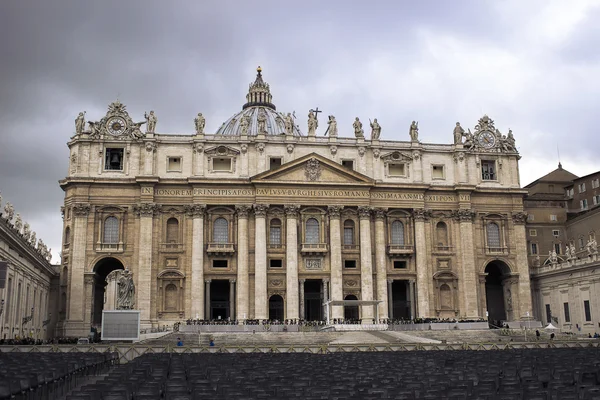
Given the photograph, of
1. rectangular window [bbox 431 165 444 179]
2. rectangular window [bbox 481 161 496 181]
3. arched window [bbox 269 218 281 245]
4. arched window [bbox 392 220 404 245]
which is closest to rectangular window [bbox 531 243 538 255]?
rectangular window [bbox 481 161 496 181]

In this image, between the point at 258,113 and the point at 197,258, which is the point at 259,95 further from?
the point at 197,258

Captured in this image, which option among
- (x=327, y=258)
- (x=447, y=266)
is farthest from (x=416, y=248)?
(x=327, y=258)

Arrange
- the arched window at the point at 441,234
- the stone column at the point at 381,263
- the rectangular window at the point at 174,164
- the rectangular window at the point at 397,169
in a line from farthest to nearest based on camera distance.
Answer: the rectangular window at the point at 397,169 → the arched window at the point at 441,234 → the rectangular window at the point at 174,164 → the stone column at the point at 381,263

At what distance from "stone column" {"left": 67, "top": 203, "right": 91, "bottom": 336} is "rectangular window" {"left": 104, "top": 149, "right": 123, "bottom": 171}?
541 cm

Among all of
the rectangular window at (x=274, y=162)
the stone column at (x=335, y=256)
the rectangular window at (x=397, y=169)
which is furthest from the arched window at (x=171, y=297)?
the rectangular window at (x=397, y=169)

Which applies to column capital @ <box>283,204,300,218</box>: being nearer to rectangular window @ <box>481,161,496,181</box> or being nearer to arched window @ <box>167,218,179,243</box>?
arched window @ <box>167,218,179,243</box>

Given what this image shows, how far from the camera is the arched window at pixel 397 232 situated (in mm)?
81438

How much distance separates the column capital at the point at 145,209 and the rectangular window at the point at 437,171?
109ft

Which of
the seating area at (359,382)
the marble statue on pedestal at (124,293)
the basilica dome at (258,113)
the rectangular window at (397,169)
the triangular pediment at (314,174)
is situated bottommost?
the seating area at (359,382)

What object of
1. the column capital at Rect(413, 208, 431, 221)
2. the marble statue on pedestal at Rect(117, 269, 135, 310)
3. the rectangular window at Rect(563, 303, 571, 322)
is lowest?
the rectangular window at Rect(563, 303, 571, 322)

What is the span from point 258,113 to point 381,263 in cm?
5145

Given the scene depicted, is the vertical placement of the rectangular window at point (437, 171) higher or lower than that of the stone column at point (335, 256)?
higher

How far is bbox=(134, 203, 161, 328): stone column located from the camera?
7388 cm

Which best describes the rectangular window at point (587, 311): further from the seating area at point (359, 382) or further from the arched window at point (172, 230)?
the seating area at point (359, 382)
